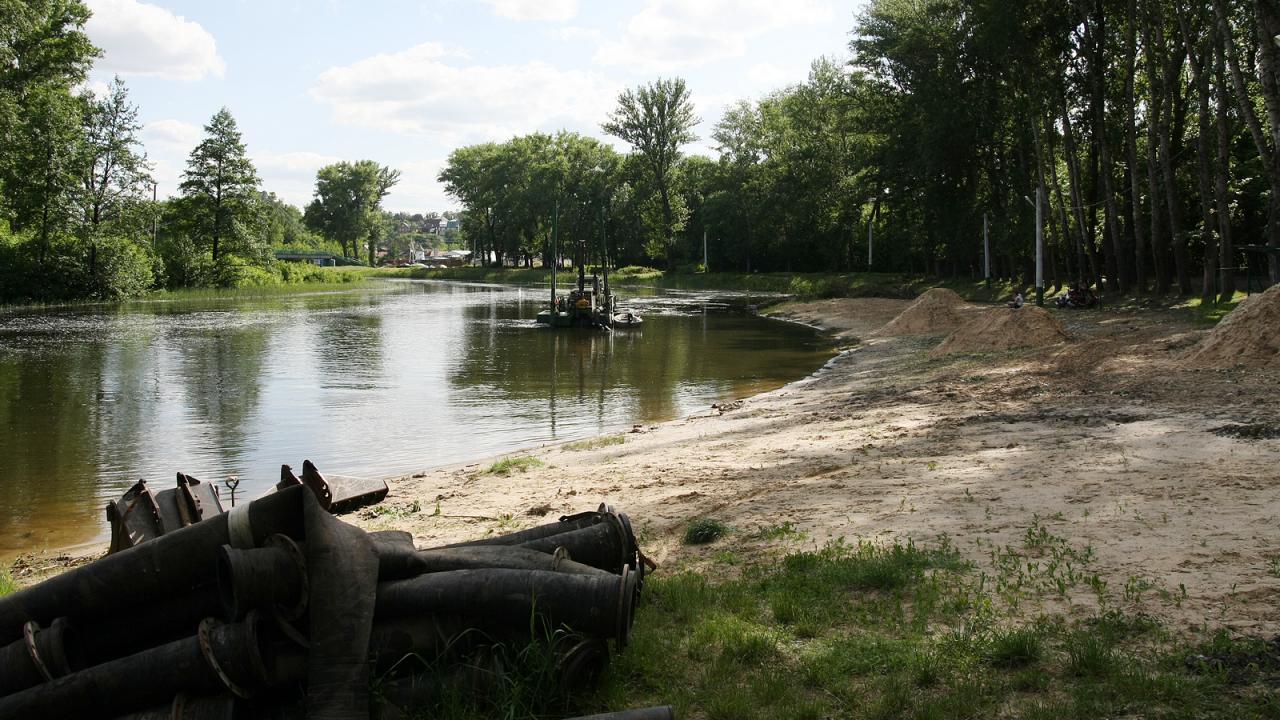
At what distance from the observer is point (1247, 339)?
590 inches

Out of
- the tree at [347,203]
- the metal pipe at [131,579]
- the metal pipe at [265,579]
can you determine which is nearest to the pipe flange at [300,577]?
the metal pipe at [265,579]

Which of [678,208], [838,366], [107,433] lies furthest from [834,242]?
[107,433]

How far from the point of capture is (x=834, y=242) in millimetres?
76125

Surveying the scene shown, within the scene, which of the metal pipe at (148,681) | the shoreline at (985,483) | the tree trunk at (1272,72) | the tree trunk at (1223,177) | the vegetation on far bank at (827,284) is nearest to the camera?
the metal pipe at (148,681)

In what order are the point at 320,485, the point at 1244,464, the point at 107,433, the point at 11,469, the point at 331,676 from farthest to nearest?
the point at 107,433, the point at 11,469, the point at 1244,464, the point at 320,485, the point at 331,676

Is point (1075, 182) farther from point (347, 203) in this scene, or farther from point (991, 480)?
point (347, 203)

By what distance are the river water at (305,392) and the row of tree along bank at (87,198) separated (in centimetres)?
1074

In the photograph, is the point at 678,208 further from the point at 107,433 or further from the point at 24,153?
the point at 107,433

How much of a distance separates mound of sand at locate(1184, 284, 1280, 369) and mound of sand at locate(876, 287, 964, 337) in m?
16.5

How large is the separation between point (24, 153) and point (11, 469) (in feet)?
152

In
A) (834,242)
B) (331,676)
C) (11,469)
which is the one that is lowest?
(11,469)

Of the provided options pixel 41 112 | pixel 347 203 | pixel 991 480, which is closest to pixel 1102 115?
pixel 991 480

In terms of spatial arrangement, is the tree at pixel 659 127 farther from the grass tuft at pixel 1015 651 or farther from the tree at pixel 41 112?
the grass tuft at pixel 1015 651

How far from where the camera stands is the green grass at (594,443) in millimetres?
14141
